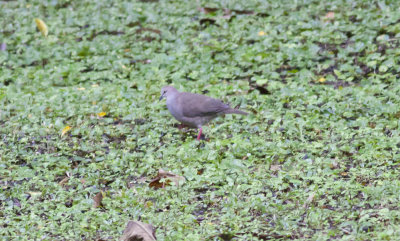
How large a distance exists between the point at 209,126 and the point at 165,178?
5.89 feet

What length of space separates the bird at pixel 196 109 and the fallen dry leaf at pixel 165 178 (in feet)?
4.04

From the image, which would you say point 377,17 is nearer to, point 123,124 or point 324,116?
point 324,116

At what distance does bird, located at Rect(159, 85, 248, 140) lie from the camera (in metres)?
7.34

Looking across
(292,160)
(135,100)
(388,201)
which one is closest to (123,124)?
(135,100)

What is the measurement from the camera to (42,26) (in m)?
11.1

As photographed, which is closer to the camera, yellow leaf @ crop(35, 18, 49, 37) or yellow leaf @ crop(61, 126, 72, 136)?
yellow leaf @ crop(61, 126, 72, 136)

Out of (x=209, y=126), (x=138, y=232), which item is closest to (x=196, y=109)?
(x=209, y=126)

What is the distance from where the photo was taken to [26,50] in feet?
34.3

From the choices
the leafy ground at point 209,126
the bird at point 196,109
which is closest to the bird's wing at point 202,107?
the bird at point 196,109

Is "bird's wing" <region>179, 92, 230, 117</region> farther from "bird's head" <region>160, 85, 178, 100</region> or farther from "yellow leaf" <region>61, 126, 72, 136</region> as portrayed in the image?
"yellow leaf" <region>61, 126, 72, 136</region>

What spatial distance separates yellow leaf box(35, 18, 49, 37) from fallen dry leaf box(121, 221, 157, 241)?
661cm

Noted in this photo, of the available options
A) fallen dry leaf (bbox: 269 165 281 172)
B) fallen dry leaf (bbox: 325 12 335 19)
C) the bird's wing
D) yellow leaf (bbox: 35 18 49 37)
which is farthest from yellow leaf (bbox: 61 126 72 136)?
fallen dry leaf (bbox: 325 12 335 19)

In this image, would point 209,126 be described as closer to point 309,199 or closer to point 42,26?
point 309,199

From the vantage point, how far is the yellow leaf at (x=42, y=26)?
11.0 m
